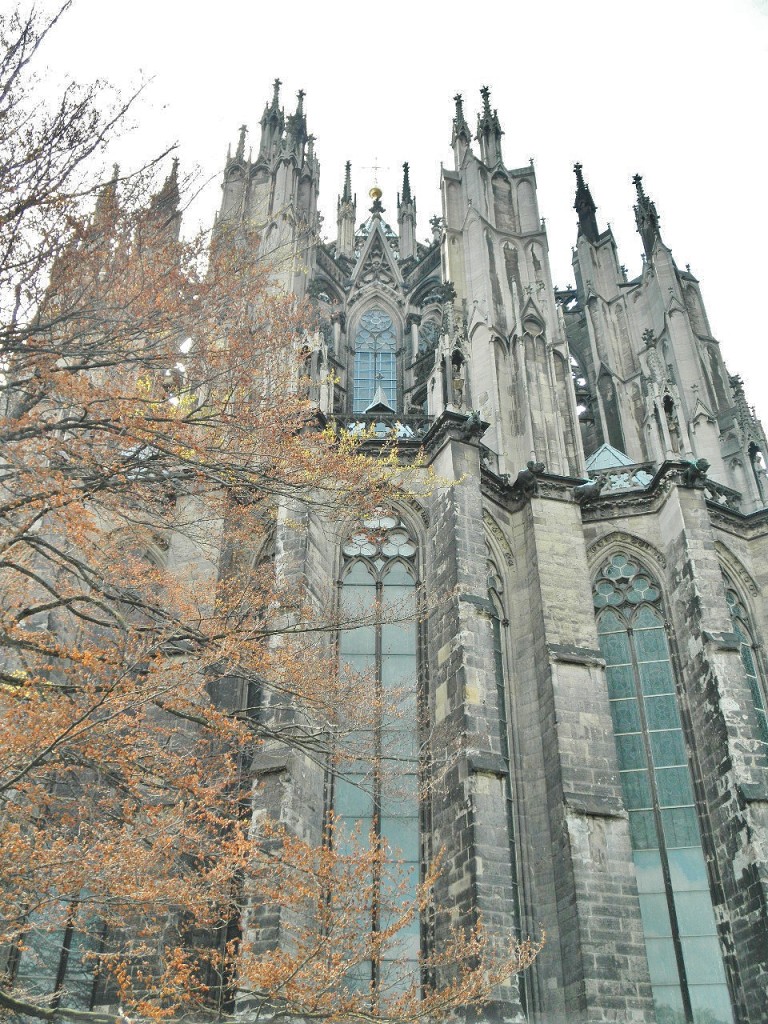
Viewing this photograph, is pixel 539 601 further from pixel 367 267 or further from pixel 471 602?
pixel 367 267

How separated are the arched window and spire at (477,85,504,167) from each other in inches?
587

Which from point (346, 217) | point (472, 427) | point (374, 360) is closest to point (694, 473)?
point (472, 427)

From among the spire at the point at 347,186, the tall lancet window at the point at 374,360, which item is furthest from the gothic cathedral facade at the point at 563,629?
the spire at the point at 347,186

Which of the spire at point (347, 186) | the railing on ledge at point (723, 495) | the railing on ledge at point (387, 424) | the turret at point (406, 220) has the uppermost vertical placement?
the spire at point (347, 186)

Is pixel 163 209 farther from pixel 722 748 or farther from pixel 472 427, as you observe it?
pixel 722 748

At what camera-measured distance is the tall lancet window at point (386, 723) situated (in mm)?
14703

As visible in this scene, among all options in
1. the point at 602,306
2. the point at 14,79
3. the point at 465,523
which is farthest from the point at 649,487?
the point at 14,79

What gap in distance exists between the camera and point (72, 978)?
15.1 metres

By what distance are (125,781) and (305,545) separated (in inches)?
309

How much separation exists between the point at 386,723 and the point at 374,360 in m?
15.3

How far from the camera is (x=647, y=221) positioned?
A: 29531 millimetres

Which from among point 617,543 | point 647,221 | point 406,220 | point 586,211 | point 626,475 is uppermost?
point 406,220

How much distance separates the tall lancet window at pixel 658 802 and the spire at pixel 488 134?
1383 centimetres

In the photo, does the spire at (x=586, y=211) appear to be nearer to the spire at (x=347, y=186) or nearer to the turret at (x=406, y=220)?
the turret at (x=406, y=220)
